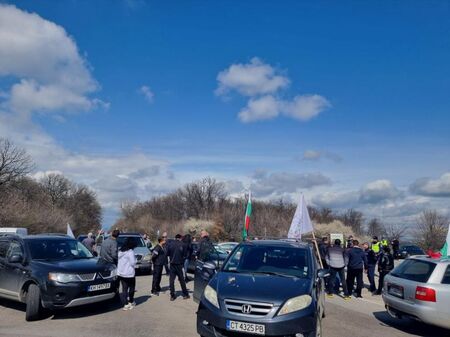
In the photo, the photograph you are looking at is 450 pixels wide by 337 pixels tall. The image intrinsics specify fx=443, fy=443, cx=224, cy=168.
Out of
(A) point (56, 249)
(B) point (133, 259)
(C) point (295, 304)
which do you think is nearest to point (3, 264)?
(A) point (56, 249)

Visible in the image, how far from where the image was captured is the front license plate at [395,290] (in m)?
9.10

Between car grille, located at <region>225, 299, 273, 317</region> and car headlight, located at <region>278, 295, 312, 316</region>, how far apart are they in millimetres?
197

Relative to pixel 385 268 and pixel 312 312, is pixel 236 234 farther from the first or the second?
pixel 312 312

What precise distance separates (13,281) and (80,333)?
8.90 feet

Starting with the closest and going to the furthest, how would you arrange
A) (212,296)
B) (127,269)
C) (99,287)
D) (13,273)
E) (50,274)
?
1. (212,296)
2. (50,274)
3. (99,287)
4. (13,273)
5. (127,269)

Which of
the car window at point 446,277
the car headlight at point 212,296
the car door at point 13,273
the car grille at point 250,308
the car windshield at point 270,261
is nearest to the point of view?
the car grille at point 250,308

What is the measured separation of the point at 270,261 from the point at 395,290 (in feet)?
11.0

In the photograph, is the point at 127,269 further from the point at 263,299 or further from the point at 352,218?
the point at 352,218

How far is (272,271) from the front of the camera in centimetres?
751

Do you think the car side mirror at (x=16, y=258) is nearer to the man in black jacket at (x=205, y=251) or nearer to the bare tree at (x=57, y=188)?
the man in black jacket at (x=205, y=251)

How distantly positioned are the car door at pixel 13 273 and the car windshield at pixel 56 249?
288 mm

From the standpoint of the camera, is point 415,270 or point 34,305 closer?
point 34,305

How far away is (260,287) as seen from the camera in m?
6.65

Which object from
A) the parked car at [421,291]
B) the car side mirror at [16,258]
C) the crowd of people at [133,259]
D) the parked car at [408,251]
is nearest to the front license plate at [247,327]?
the parked car at [421,291]
